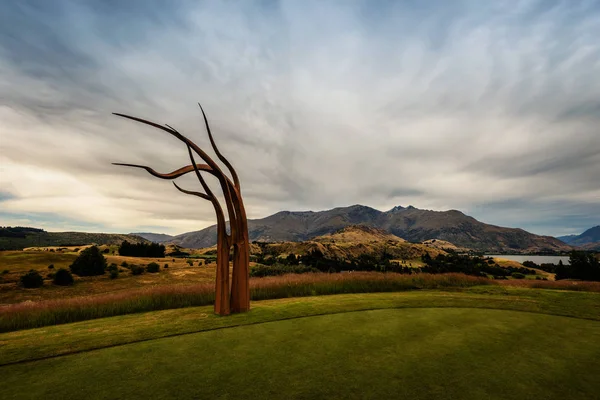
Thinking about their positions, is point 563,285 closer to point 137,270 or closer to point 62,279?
A: point 62,279

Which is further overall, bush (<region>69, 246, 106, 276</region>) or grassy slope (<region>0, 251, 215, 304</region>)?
bush (<region>69, 246, 106, 276</region>)

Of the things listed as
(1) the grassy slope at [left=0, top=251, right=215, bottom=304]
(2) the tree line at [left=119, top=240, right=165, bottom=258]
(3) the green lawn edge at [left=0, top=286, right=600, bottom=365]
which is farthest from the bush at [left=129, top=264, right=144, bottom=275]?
(2) the tree line at [left=119, top=240, right=165, bottom=258]

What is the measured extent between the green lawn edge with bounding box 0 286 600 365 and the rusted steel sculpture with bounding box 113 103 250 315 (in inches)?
28.6

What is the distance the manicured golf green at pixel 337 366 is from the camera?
4355 millimetres

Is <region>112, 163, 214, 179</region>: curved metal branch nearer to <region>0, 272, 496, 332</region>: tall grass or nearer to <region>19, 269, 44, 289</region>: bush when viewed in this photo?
<region>0, 272, 496, 332</region>: tall grass

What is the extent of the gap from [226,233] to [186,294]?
460 centimetres

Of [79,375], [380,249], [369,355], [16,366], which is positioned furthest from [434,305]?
[380,249]

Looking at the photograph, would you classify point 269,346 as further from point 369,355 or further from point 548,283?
point 548,283

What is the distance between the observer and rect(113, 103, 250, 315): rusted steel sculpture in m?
10.8

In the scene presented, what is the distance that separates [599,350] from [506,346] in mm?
1910

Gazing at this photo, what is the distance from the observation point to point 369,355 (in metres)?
5.85

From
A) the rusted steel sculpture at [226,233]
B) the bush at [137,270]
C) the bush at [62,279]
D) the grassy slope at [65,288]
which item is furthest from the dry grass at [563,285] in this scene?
the bush at [137,270]

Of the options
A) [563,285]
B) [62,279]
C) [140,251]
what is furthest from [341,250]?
[563,285]

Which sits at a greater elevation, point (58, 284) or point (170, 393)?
point (170, 393)
